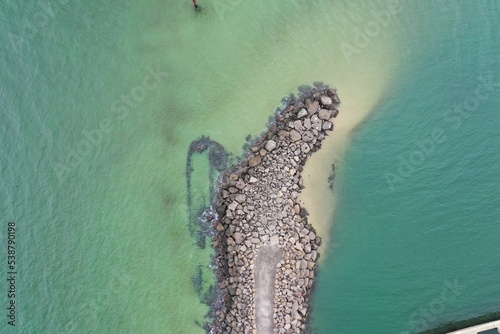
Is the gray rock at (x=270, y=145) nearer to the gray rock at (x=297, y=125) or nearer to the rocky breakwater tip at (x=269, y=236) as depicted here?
the rocky breakwater tip at (x=269, y=236)

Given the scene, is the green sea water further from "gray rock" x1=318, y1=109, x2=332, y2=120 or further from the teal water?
"gray rock" x1=318, y1=109, x2=332, y2=120

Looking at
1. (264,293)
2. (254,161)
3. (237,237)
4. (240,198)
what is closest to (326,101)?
(254,161)

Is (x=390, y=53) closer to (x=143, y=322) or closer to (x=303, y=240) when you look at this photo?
(x=303, y=240)

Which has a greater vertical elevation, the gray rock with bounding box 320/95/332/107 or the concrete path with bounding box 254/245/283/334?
the gray rock with bounding box 320/95/332/107

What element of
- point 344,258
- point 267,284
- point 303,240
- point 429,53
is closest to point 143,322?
point 267,284

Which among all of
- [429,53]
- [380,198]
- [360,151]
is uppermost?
[429,53]

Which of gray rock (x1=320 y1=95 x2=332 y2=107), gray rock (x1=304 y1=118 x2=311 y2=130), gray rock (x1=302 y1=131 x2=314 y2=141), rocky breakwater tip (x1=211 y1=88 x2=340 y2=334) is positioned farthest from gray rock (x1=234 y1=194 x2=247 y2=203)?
gray rock (x1=320 y1=95 x2=332 y2=107)
